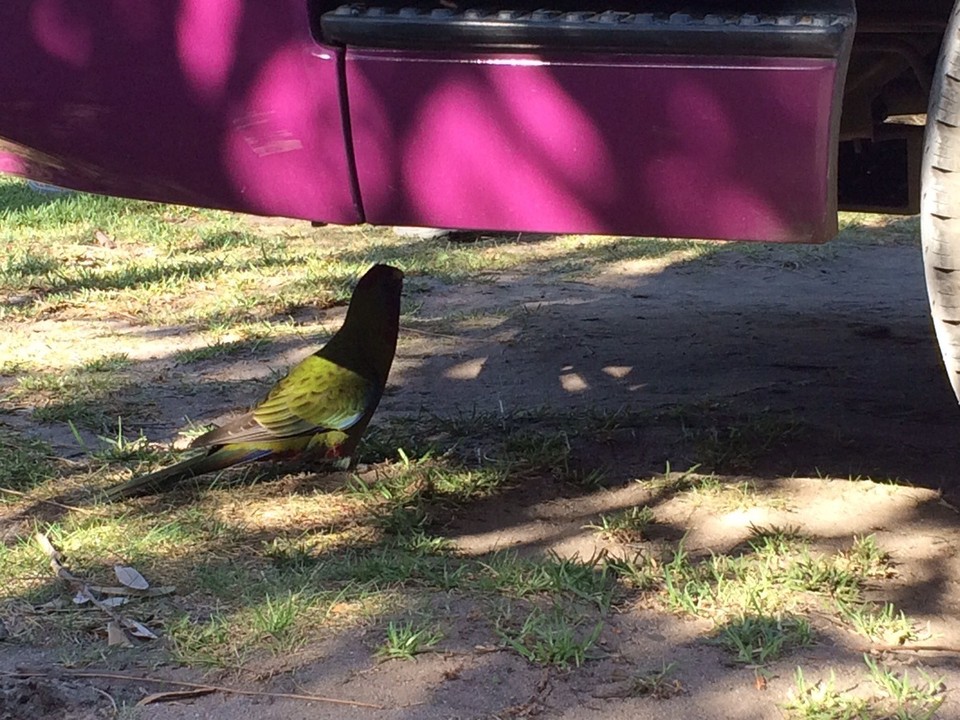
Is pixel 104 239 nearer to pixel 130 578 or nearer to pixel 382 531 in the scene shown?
pixel 382 531

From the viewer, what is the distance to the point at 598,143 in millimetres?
2361

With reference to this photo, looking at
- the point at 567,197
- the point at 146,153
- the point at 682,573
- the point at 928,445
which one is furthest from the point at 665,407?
the point at 146,153

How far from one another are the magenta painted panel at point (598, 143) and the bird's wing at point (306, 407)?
858 mm

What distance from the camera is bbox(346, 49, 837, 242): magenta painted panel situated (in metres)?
2.27

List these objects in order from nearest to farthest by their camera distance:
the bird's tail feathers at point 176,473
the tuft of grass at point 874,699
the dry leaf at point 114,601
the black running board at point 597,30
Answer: the tuft of grass at point 874,699, the black running board at point 597,30, the dry leaf at point 114,601, the bird's tail feathers at point 176,473

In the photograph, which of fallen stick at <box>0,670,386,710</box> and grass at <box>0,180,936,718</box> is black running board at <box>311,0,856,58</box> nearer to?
grass at <box>0,180,936,718</box>

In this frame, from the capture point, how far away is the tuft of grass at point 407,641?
2.33m

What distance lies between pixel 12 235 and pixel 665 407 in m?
3.96

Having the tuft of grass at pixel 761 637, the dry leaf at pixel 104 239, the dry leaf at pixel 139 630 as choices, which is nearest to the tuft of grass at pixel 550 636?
the tuft of grass at pixel 761 637

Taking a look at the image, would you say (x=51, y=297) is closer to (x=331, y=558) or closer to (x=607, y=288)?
(x=607, y=288)

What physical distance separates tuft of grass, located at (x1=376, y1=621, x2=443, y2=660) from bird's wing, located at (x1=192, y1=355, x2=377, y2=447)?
90 cm

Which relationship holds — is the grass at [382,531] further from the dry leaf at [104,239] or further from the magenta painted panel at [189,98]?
the dry leaf at [104,239]

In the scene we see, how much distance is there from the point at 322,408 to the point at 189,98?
980mm

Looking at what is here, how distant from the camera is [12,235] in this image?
6492mm
